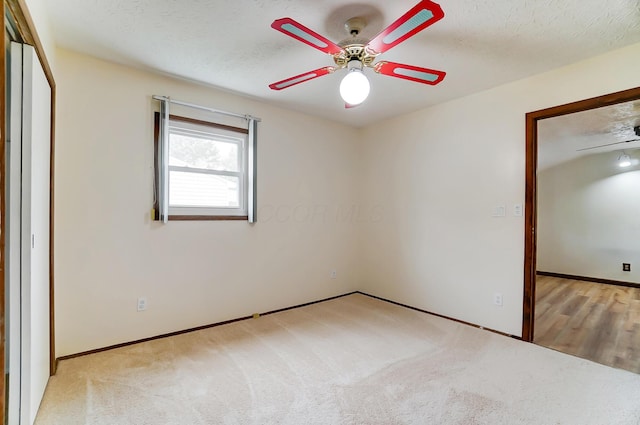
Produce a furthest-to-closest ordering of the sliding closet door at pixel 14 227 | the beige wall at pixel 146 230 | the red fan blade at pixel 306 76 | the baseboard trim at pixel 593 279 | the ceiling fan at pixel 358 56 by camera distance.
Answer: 1. the baseboard trim at pixel 593 279
2. the beige wall at pixel 146 230
3. the red fan blade at pixel 306 76
4. the ceiling fan at pixel 358 56
5. the sliding closet door at pixel 14 227

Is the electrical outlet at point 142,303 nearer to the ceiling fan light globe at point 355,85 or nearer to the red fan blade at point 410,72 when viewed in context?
the ceiling fan light globe at point 355,85

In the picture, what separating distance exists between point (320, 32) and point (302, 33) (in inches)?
23.7

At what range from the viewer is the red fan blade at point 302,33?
4.58ft

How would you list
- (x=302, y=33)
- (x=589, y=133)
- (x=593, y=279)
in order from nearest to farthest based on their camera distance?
(x=302, y=33), (x=589, y=133), (x=593, y=279)

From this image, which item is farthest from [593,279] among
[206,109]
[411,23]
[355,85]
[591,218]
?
[206,109]

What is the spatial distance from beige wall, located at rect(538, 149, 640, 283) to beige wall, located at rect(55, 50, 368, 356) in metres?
4.77

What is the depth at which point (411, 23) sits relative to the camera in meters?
1.37

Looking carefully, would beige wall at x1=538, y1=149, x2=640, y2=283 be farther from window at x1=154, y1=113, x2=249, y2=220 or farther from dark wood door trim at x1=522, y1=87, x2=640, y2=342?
window at x1=154, y1=113, x2=249, y2=220

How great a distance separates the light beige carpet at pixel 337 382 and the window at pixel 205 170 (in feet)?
3.84

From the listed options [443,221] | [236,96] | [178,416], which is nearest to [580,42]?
[443,221]

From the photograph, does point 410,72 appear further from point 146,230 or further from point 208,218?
point 146,230

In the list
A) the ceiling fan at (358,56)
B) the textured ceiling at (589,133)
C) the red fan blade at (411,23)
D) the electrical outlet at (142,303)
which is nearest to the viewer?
the red fan blade at (411,23)

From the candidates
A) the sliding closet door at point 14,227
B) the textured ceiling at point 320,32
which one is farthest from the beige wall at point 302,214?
the sliding closet door at point 14,227

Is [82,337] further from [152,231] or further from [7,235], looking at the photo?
[7,235]
